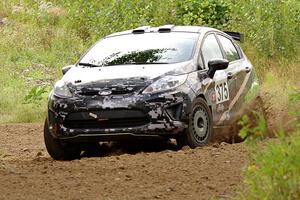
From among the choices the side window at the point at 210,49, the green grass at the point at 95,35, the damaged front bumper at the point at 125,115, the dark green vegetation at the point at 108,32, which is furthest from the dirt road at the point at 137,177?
the green grass at the point at 95,35

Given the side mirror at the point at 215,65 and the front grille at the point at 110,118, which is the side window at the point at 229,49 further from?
the front grille at the point at 110,118

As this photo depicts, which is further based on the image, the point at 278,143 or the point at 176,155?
the point at 176,155

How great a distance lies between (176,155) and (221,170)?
3.48 ft

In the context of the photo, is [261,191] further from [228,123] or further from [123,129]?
[228,123]

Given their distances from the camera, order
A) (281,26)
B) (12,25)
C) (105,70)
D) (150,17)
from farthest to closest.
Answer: (12,25)
(150,17)
(281,26)
(105,70)

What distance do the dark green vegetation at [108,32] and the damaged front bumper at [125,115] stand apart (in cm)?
237

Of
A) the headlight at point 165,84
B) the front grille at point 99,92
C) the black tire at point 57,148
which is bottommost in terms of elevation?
the black tire at point 57,148

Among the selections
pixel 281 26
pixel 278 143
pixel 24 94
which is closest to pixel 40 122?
pixel 24 94

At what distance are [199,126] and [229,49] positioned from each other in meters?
2.12

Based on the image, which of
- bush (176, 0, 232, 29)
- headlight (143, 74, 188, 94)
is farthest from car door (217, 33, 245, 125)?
bush (176, 0, 232, 29)

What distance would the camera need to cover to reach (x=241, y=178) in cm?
780

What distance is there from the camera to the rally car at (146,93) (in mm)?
10156

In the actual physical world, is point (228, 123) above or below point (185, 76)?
below

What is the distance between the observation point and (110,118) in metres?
10.2
